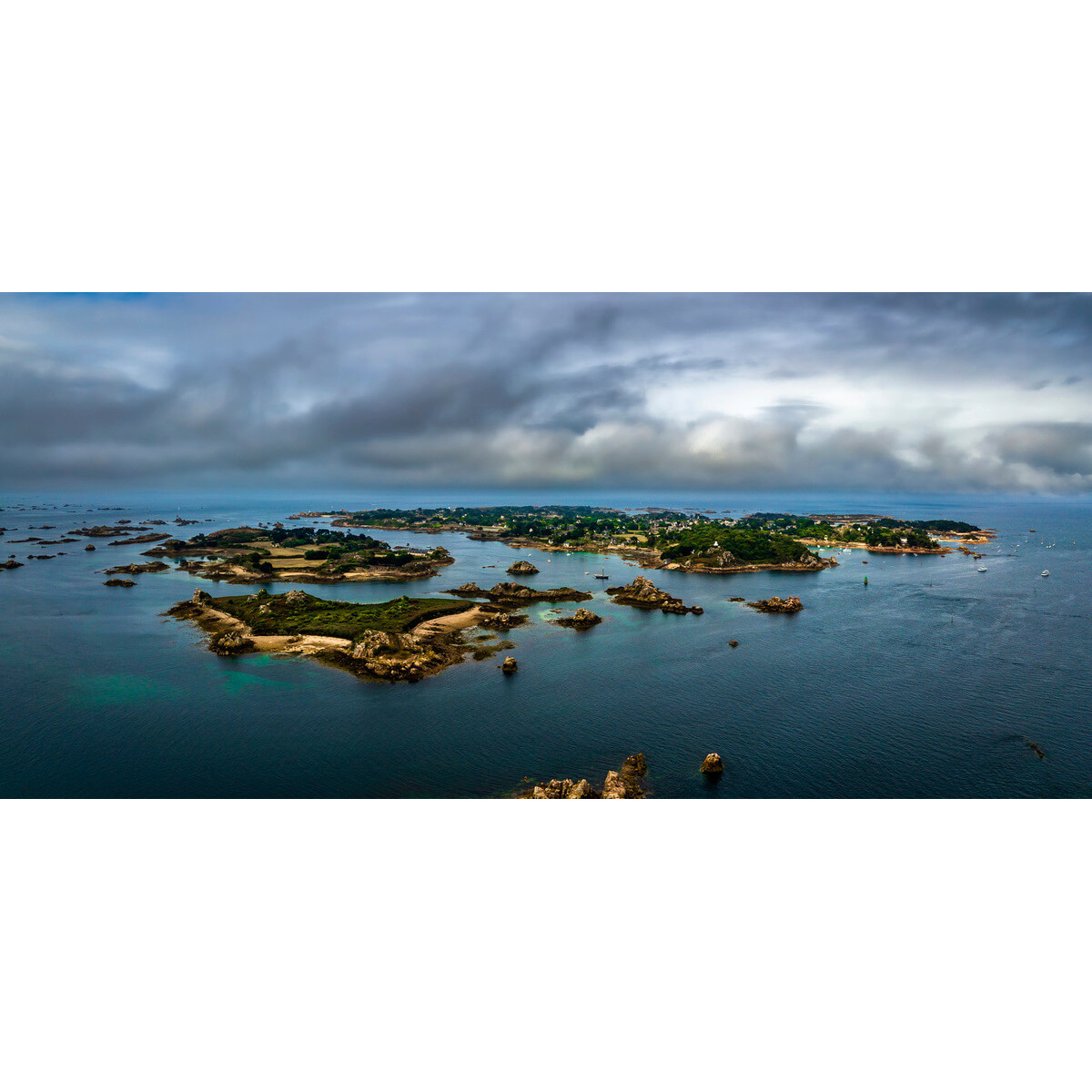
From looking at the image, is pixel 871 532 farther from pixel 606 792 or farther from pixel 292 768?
pixel 292 768

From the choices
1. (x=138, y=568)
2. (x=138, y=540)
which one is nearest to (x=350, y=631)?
(x=138, y=568)

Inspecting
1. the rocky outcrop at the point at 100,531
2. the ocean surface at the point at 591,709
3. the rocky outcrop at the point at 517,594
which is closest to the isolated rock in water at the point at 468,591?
the rocky outcrop at the point at 517,594

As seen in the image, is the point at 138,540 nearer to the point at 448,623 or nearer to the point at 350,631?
the point at 350,631

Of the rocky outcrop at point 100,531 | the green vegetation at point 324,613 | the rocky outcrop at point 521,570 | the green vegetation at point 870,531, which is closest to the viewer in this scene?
the green vegetation at point 324,613

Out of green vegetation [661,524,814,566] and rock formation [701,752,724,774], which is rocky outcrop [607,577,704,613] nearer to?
green vegetation [661,524,814,566]

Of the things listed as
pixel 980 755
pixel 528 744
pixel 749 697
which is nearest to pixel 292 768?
pixel 528 744

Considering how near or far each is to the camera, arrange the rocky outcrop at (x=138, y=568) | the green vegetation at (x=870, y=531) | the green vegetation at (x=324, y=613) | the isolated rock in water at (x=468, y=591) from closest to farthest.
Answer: the green vegetation at (x=324, y=613), the isolated rock in water at (x=468, y=591), the rocky outcrop at (x=138, y=568), the green vegetation at (x=870, y=531)

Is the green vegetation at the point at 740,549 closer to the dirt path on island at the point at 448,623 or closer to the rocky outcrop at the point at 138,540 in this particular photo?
the dirt path on island at the point at 448,623

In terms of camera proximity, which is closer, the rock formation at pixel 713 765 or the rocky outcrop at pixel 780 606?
the rock formation at pixel 713 765
